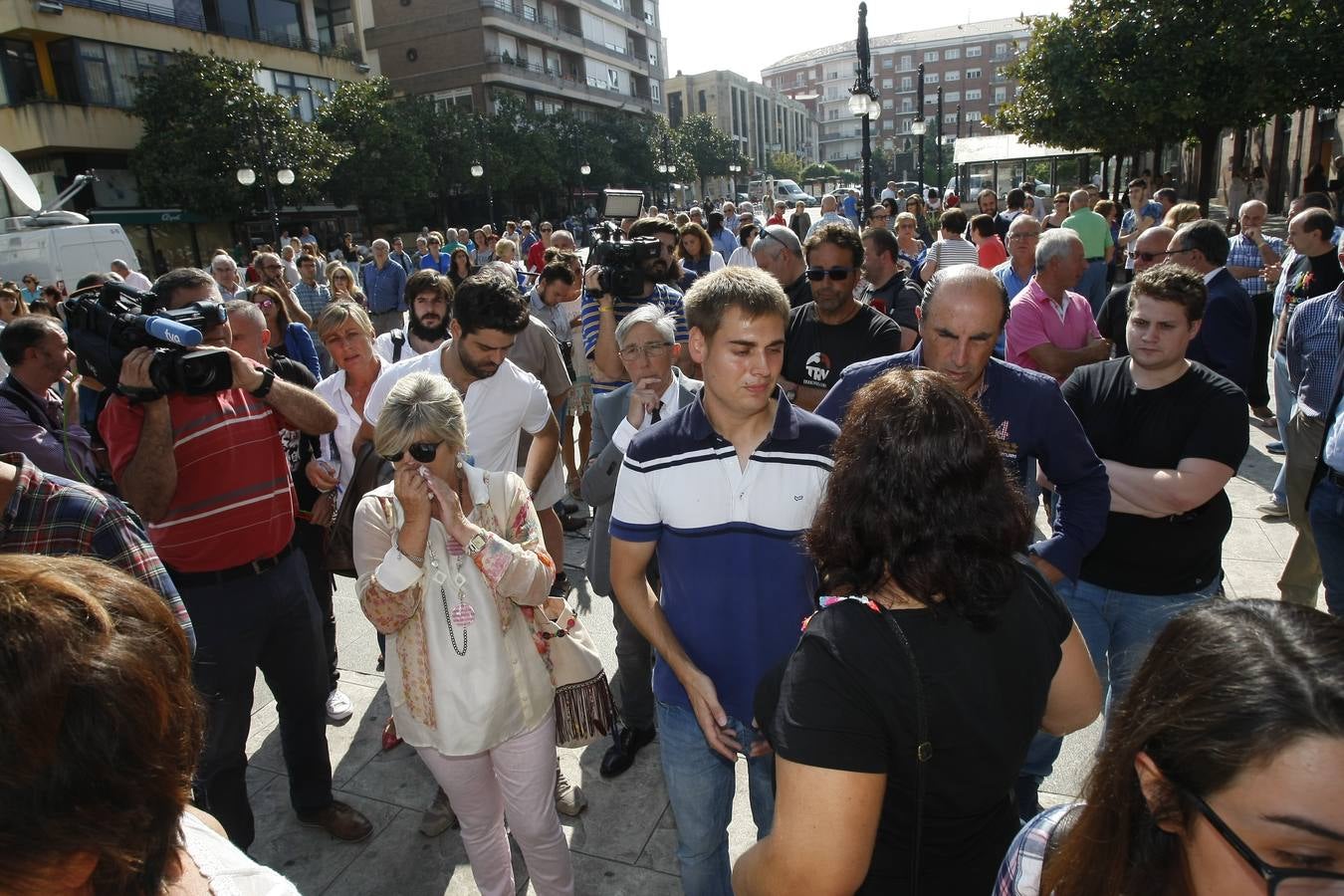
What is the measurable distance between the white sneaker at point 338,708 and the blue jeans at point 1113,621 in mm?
3077

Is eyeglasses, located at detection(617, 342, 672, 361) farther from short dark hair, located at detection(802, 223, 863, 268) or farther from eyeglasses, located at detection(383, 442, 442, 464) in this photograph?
short dark hair, located at detection(802, 223, 863, 268)

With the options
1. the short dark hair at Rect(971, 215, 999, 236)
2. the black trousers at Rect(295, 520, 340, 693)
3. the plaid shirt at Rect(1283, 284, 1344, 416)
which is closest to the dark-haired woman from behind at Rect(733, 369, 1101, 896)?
the black trousers at Rect(295, 520, 340, 693)

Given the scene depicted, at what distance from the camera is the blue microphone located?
2.44 m

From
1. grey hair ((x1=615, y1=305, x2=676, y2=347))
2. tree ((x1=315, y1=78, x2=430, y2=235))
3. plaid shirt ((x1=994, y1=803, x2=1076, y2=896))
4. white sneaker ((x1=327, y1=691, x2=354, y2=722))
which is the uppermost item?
tree ((x1=315, y1=78, x2=430, y2=235))

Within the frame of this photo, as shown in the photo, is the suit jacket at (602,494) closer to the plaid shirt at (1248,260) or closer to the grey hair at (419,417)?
the grey hair at (419,417)

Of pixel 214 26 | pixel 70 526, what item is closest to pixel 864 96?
pixel 70 526

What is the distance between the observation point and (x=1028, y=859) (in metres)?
1.25

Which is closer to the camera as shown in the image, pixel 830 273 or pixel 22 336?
pixel 22 336

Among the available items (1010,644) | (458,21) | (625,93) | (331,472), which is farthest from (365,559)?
(625,93)

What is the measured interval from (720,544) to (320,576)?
8.87 ft

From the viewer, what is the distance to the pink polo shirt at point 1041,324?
443cm

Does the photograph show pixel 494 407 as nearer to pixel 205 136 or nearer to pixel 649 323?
pixel 649 323

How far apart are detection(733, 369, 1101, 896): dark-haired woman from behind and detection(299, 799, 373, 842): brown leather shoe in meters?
2.21

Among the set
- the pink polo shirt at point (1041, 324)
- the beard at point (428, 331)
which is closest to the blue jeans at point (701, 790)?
the pink polo shirt at point (1041, 324)
